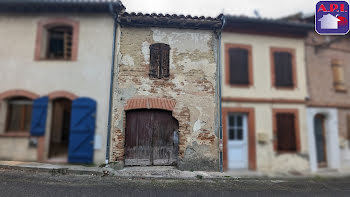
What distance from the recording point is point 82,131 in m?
6.71

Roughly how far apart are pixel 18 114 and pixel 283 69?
1038 centimetres

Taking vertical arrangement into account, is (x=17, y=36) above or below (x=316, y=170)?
above

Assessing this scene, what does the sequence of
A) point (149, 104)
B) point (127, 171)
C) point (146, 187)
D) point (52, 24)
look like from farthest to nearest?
point (52, 24) → point (149, 104) → point (127, 171) → point (146, 187)

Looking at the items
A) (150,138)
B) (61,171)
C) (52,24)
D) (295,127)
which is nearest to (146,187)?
(150,138)

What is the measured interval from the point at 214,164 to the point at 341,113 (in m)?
6.45

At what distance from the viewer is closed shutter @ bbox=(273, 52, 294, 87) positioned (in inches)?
309

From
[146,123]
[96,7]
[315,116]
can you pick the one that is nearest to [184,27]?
[96,7]

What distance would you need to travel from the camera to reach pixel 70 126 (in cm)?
677

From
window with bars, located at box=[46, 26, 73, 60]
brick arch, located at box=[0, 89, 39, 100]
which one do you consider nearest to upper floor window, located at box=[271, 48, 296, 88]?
window with bars, located at box=[46, 26, 73, 60]

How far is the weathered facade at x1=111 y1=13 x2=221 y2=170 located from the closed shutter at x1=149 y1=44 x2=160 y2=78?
11 cm

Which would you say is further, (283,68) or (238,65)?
(283,68)

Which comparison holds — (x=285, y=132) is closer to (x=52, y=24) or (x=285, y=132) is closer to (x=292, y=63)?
(x=292, y=63)

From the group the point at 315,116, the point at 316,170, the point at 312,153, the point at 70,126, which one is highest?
the point at 315,116

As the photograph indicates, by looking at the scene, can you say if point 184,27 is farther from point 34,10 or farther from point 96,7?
point 34,10
